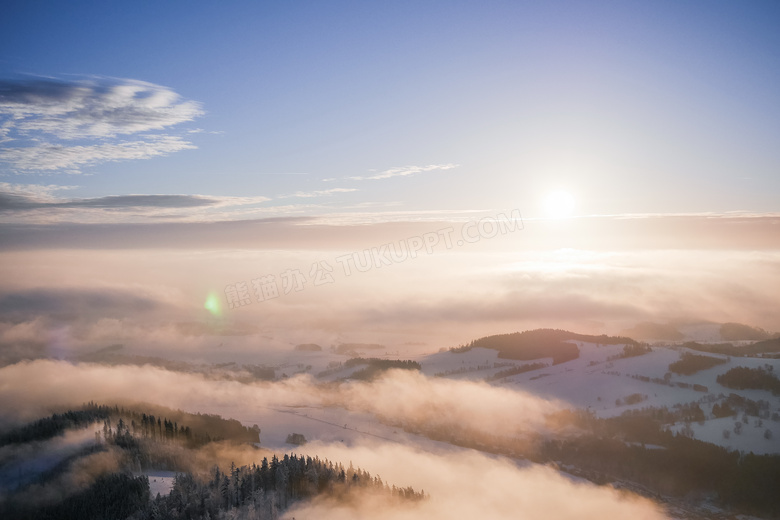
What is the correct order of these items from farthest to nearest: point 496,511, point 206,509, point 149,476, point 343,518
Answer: point 496,511, point 149,476, point 343,518, point 206,509

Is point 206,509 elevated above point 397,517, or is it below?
→ above

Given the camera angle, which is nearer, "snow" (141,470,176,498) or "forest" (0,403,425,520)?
Answer: "forest" (0,403,425,520)


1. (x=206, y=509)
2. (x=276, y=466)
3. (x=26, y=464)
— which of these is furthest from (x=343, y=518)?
(x=26, y=464)

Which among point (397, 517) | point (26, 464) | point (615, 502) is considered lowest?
point (615, 502)

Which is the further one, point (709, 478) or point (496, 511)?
point (709, 478)

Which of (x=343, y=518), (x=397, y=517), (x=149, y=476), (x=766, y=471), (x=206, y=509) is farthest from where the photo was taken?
(x=766, y=471)

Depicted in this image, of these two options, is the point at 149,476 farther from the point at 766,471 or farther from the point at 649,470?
the point at 766,471

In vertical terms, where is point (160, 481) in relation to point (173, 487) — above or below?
below

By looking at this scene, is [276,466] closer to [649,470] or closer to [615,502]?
[615,502]

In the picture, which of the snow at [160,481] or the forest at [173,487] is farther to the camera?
the snow at [160,481]

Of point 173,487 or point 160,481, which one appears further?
point 160,481
